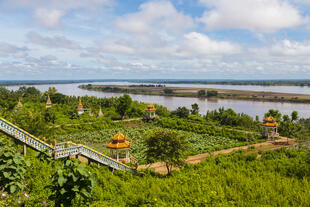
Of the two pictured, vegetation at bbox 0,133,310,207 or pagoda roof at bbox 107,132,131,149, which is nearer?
vegetation at bbox 0,133,310,207

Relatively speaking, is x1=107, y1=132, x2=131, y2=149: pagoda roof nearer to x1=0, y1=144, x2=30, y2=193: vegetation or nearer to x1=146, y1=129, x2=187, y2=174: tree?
x1=146, y1=129, x2=187, y2=174: tree

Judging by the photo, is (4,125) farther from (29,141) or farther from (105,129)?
(105,129)

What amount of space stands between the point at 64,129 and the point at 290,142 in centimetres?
3149

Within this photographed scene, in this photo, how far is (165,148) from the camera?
15125mm

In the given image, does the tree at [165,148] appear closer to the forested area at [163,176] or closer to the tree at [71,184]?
the forested area at [163,176]

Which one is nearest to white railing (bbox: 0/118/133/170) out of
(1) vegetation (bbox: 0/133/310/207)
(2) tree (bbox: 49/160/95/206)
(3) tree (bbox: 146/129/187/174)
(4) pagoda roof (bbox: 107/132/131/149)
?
(1) vegetation (bbox: 0/133/310/207)

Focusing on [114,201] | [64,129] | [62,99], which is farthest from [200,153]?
[62,99]

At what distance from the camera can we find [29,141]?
41.8ft

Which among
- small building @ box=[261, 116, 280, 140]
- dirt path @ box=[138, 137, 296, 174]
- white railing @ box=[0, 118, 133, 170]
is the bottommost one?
dirt path @ box=[138, 137, 296, 174]

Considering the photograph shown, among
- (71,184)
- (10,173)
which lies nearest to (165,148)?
(10,173)

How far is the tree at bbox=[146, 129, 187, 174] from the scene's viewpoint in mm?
15109

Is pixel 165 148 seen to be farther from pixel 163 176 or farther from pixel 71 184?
pixel 71 184

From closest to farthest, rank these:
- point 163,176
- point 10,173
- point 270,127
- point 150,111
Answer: point 10,173 < point 163,176 < point 270,127 < point 150,111

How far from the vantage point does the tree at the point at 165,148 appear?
49.6ft
